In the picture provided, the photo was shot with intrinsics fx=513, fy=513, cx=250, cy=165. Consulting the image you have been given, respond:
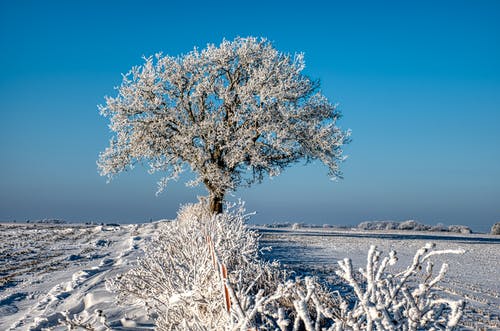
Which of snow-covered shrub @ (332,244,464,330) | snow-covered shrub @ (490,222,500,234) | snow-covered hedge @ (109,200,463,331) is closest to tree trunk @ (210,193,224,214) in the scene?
snow-covered hedge @ (109,200,463,331)

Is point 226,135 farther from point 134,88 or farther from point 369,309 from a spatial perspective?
point 369,309

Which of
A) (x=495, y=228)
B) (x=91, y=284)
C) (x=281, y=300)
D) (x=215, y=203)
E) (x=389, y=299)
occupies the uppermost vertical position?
(x=215, y=203)

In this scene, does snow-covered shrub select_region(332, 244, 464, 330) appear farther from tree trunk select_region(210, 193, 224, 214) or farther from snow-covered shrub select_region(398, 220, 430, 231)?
snow-covered shrub select_region(398, 220, 430, 231)

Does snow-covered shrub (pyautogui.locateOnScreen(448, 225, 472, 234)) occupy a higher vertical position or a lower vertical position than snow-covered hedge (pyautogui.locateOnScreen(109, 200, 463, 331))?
lower

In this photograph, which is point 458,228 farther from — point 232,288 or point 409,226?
point 232,288

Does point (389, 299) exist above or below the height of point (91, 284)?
above

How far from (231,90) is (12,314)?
1550cm

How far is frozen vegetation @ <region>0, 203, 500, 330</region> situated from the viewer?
7.38ft

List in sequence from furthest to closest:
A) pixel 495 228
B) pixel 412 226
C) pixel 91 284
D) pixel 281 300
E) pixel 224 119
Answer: pixel 412 226, pixel 495 228, pixel 224 119, pixel 91 284, pixel 281 300

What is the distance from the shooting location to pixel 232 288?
92.7 inches

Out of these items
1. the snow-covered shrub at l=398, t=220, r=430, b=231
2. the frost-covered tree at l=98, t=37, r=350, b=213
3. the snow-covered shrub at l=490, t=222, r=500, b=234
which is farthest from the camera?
the snow-covered shrub at l=398, t=220, r=430, b=231

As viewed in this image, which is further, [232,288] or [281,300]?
[281,300]

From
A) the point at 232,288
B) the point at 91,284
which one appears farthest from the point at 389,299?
the point at 91,284

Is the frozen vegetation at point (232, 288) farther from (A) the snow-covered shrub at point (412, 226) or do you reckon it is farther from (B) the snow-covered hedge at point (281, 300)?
(A) the snow-covered shrub at point (412, 226)
